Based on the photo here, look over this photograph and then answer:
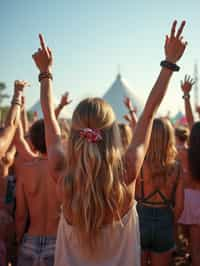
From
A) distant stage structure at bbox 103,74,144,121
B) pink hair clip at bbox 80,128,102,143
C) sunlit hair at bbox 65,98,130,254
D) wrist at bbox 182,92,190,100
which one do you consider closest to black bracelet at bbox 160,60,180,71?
sunlit hair at bbox 65,98,130,254

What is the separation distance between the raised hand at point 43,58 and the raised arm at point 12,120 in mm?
491

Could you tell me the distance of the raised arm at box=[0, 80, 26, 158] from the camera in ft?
7.25

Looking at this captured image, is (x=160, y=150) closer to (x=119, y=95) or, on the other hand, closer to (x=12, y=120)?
(x=12, y=120)

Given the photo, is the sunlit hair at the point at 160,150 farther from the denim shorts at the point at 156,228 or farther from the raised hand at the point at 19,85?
the raised hand at the point at 19,85

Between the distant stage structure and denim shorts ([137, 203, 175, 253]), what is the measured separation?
2464 inches

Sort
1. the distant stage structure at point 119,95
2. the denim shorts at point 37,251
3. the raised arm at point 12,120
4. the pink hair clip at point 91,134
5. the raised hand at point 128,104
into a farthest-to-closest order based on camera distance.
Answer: the distant stage structure at point 119,95
the raised hand at point 128,104
the denim shorts at point 37,251
the raised arm at point 12,120
the pink hair clip at point 91,134

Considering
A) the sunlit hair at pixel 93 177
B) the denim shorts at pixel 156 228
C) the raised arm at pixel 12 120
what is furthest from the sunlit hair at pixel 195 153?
the raised arm at pixel 12 120

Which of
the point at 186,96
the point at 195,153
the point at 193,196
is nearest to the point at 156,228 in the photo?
the point at 193,196

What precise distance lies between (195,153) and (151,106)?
1.33 meters

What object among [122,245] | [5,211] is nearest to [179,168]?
[122,245]

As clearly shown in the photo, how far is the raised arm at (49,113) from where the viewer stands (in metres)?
1.88

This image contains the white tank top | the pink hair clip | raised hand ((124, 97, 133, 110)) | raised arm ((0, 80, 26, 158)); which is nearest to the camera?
the pink hair clip

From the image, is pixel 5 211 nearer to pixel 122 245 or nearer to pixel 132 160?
pixel 122 245

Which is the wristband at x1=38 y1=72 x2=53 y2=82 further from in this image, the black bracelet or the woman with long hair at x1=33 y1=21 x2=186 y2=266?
the black bracelet
